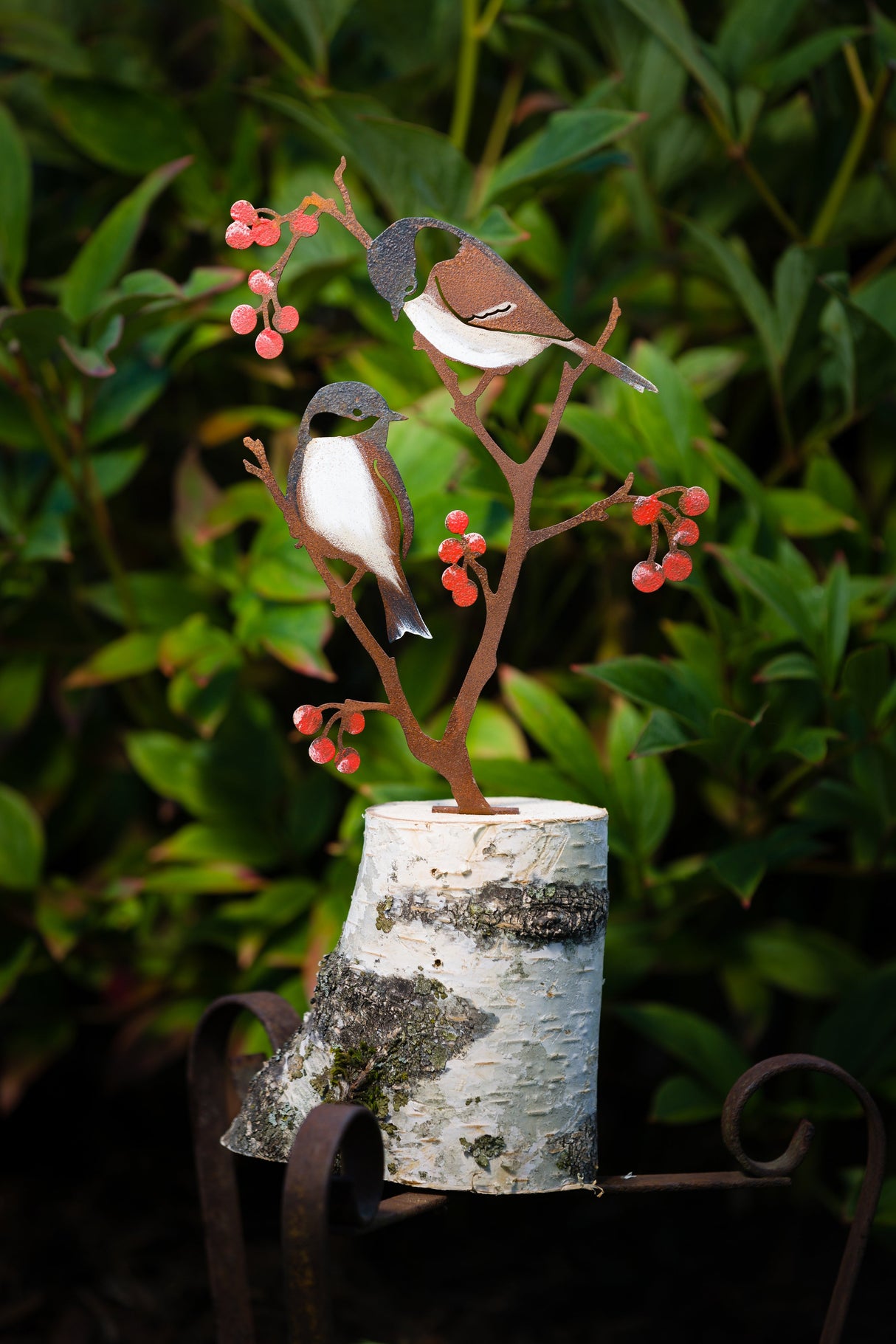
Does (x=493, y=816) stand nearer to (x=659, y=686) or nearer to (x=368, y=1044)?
(x=368, y=1044)

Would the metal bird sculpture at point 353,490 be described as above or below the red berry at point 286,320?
below

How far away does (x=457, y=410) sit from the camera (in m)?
0.62

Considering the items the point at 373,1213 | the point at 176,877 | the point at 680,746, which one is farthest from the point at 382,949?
the point at 176,877

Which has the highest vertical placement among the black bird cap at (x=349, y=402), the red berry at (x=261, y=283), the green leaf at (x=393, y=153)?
the green leaf at (x=393, y=153)

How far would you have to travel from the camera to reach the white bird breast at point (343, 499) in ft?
2.00

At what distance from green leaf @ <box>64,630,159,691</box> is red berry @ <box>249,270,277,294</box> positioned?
530mm

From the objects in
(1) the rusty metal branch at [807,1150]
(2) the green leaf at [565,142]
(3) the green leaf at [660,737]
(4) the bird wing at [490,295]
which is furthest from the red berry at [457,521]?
(2) the green leaf at [565,142]

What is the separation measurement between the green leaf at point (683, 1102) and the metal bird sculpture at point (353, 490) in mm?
497

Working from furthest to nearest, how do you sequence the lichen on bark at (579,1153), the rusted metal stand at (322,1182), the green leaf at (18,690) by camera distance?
the green leaf at (18,690) → the lichen on bark at (579,1153) → the rusted metal stand at (322,1182)

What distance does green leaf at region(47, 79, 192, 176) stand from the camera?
1.08 metres

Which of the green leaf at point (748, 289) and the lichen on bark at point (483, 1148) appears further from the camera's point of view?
the green leaf at point (748, 289)

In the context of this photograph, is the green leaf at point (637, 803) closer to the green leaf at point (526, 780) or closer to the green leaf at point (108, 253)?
the green leaf at point (526, 780)

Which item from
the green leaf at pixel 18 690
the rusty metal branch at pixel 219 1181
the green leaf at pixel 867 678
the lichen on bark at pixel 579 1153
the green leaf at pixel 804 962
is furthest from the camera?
the green leaf at pixel 18 690

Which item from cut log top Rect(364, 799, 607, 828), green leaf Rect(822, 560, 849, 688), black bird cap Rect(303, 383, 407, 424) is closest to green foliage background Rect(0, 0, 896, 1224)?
green leaf Rect(822, 560, 849, 688)
